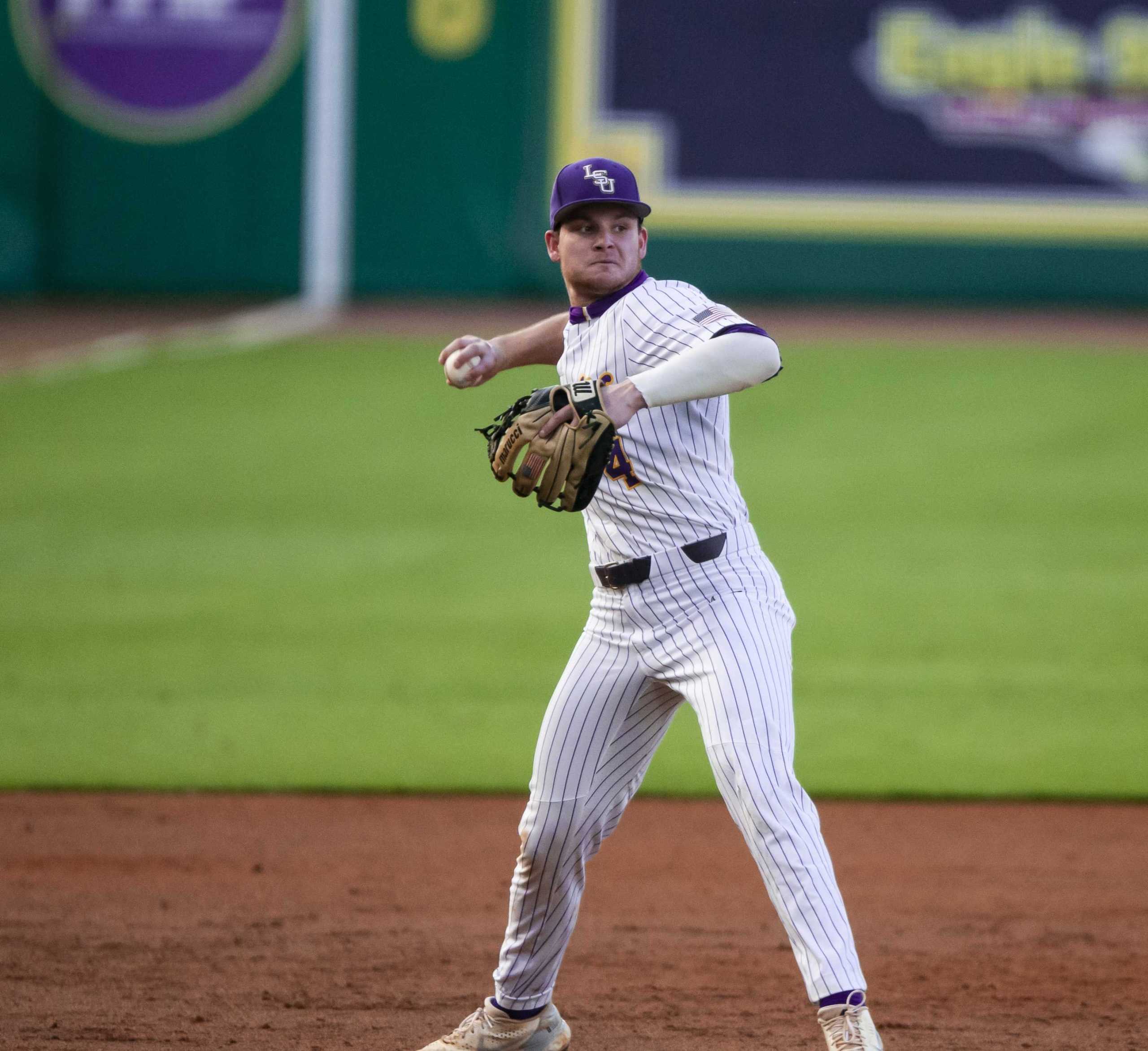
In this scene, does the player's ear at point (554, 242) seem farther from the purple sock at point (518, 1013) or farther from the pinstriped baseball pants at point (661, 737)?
the purple sock at point (518, 1013)

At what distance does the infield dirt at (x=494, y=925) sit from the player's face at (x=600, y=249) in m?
1.61

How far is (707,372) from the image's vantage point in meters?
2.88

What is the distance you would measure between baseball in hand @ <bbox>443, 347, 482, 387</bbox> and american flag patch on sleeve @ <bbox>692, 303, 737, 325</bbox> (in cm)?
52

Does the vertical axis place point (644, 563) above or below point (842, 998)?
above

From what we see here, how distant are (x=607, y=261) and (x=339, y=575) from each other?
18.3 feet

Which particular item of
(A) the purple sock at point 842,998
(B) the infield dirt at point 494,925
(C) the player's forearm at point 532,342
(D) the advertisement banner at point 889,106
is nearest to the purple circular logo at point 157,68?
(D) the advertisement banner at point 889,106

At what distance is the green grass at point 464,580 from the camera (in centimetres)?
590

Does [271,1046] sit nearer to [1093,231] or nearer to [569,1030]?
[569,1030]

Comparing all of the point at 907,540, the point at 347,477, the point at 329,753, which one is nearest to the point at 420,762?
the point at 329,753

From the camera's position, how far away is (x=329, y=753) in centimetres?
583

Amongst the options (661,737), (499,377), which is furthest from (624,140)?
(661,737)

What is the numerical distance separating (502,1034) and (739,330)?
151cm

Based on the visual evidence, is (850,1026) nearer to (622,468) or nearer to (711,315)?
(622,468)

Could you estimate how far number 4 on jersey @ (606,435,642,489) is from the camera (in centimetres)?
314
